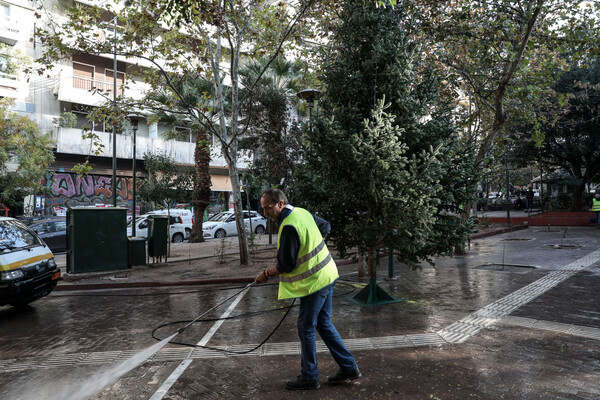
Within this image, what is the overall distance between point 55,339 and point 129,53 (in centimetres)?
884

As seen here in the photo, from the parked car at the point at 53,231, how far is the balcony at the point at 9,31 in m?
13.8

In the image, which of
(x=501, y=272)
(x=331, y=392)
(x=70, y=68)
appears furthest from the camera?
(x=70, y=68)

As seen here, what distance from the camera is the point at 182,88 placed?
1894cm

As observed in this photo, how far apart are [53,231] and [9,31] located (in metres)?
14.6

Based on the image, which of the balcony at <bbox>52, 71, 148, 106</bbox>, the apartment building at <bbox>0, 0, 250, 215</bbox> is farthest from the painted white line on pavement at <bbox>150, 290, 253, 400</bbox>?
the balcony at <bbox>52, 71, 148, 106</bbox>

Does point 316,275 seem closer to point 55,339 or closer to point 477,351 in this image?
point 477,351

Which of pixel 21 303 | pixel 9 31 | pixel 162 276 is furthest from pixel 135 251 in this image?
pixel 9 31

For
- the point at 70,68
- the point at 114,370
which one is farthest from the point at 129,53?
the point at 70,68

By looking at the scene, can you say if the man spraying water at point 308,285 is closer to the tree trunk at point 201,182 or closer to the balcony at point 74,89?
the tree trunk at point 201,182

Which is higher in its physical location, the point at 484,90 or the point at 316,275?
the point at 484,90

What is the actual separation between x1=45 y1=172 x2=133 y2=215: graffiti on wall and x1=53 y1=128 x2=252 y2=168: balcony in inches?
63.8

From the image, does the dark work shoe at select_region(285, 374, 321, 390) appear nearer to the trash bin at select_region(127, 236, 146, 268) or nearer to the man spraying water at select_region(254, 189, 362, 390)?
the man spraying water at select_region(254, 189, 362, 390)

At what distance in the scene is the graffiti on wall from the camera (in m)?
25.4

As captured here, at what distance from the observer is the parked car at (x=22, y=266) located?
21.4ft
